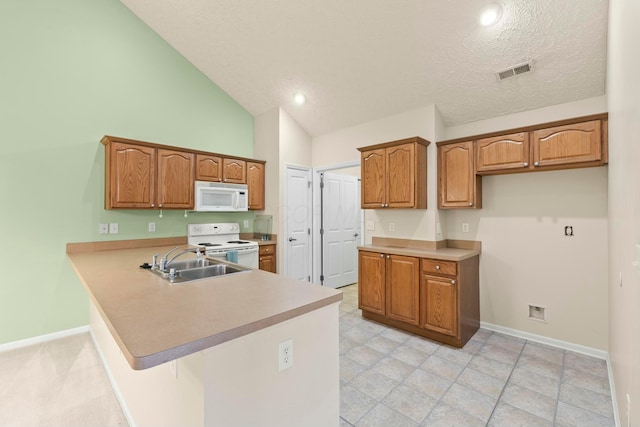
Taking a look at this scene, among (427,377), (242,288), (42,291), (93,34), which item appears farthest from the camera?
(93,34)

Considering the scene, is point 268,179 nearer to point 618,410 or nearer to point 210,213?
point 210,213

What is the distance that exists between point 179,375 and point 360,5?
3.18m

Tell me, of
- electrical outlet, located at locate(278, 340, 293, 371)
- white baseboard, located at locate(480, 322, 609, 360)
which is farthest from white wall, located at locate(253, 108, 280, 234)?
electrical outlet, located at locate(278, 340, 293, 371)

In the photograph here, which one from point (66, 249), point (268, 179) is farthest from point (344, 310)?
point (66, 249)

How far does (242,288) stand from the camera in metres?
1.66

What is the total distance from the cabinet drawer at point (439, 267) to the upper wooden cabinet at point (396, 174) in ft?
2.13

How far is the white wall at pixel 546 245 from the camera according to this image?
2779mm

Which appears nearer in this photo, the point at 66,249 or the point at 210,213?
the point at 66,249

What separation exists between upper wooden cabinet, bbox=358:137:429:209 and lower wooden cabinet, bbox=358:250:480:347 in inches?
26.2

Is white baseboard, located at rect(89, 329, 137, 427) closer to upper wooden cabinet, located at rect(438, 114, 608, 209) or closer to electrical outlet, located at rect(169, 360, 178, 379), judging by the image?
electrical outlet, located at rect(169, 360, 178, 379)

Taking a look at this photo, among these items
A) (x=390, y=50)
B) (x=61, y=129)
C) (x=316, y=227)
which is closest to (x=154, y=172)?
(x=61, y=129)

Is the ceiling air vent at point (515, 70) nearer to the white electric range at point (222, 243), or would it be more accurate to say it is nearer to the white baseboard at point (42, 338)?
the white electric range at point (222, 243)

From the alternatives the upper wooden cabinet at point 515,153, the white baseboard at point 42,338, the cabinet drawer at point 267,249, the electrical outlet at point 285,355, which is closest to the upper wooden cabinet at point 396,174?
the upper wooden cabinet at point 515,153

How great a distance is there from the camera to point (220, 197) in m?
4.11
